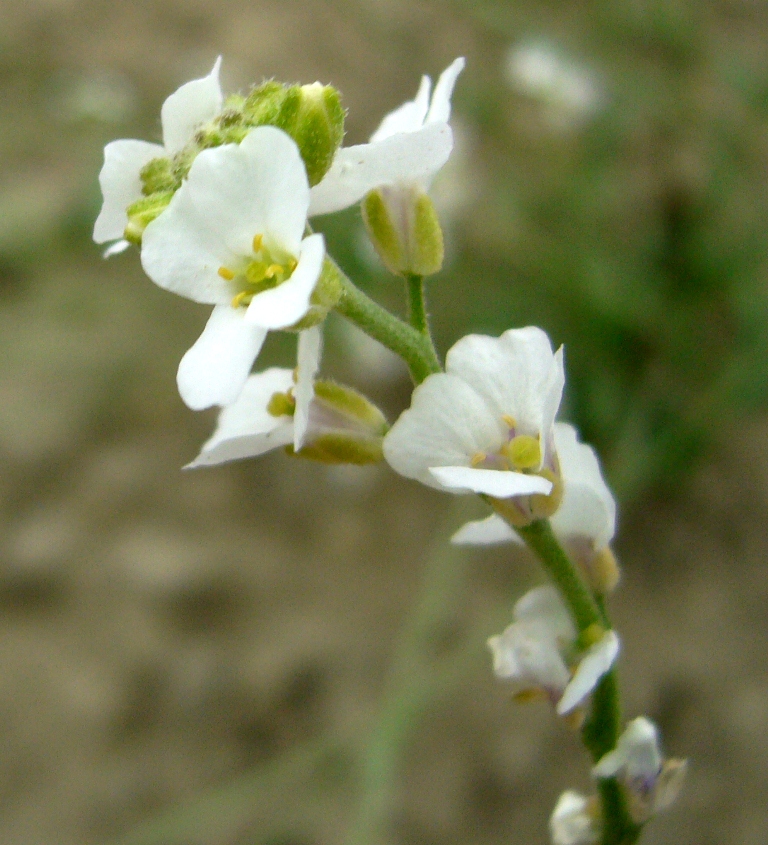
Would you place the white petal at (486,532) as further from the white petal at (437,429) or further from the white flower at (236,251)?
the white flower at (236,251)

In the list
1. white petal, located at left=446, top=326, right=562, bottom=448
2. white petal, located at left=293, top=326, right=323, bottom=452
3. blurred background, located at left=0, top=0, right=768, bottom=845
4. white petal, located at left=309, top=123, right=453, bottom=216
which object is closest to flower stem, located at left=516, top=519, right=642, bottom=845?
white petal, located at left=446, top=326, right=562, bottom=448

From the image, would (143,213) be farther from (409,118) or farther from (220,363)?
(409,118)

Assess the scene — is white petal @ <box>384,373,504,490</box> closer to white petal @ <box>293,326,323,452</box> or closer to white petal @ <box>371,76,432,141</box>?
white petal @ <box>293,326,323,452</box>

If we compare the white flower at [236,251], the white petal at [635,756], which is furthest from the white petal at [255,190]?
the white petal at [635,756]

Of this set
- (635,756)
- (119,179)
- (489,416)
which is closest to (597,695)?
(635,756)

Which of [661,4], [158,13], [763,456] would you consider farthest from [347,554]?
[158,13]

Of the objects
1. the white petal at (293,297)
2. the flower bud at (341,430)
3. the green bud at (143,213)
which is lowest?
the flower bud at (341,430)
